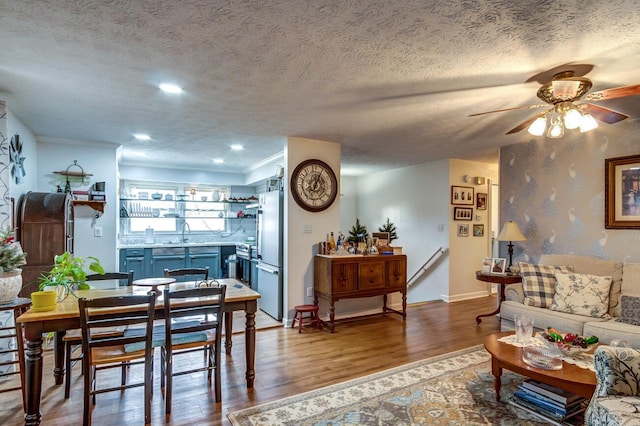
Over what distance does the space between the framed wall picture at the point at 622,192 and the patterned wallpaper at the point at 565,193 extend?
0.23ft

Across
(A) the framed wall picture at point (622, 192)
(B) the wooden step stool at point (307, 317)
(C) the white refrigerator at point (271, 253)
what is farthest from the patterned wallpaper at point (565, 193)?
(C) the white refrigerator at point (271, 253)

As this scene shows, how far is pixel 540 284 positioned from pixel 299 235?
9.25 feet

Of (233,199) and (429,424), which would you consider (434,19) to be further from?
(233,199)

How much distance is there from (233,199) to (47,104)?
4.44 m

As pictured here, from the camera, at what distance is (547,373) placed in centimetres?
218

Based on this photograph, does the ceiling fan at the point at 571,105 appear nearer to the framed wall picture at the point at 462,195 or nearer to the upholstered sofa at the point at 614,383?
the upholstered sofa at the point at 614,383

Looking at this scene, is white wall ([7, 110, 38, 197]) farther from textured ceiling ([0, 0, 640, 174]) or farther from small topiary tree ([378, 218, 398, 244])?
small topiary tree ([378, 218, 398, 244])

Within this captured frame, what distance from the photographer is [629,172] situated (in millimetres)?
3678

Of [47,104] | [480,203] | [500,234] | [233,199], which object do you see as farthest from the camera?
[233,199]

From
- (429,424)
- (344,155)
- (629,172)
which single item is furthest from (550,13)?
(344,155)

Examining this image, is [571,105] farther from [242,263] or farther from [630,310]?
[242,263]

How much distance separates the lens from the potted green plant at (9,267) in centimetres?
244

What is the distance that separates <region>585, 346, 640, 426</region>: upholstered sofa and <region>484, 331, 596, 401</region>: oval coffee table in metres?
0.20

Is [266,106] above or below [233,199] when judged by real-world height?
above
